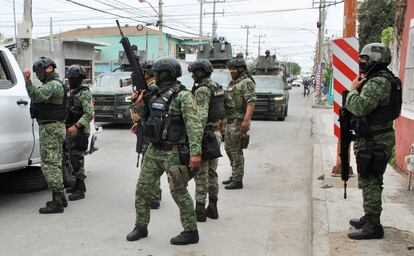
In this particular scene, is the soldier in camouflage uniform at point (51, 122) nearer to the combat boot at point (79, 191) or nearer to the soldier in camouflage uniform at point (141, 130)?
the combat boot at point (79, 191)

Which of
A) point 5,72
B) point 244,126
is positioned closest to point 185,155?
point 244,126

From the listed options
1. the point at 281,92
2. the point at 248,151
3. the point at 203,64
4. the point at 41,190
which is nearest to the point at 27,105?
the point at 41,190

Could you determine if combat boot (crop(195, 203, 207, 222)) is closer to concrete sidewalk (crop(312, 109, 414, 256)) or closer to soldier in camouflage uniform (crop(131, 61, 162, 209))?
soldier in camouflage uniform (crop(131, 61, 162, 209))

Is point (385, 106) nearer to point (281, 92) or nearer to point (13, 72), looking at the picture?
point (13, 72)

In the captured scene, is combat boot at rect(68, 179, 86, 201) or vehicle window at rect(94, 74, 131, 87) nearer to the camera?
combat boot at rect(68, 179, 86, 201)

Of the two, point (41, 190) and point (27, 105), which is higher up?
point (27, 105)

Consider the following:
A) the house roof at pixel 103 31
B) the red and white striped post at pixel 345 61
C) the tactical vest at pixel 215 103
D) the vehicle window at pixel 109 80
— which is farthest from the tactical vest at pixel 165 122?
the house roof at pixel 103 31

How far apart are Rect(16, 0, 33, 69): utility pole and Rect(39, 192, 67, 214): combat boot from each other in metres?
13.0

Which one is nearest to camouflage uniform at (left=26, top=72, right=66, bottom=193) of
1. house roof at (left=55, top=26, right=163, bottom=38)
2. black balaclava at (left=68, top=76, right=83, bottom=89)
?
black balaclava at (left=68, top=76, right=83, bottom=89)

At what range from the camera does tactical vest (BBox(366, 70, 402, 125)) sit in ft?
13.4

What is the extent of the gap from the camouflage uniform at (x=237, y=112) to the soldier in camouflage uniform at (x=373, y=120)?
230 centimetres

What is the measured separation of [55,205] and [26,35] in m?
13.2

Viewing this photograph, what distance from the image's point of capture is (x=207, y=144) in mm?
4629

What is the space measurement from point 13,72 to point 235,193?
3142 millimetres
